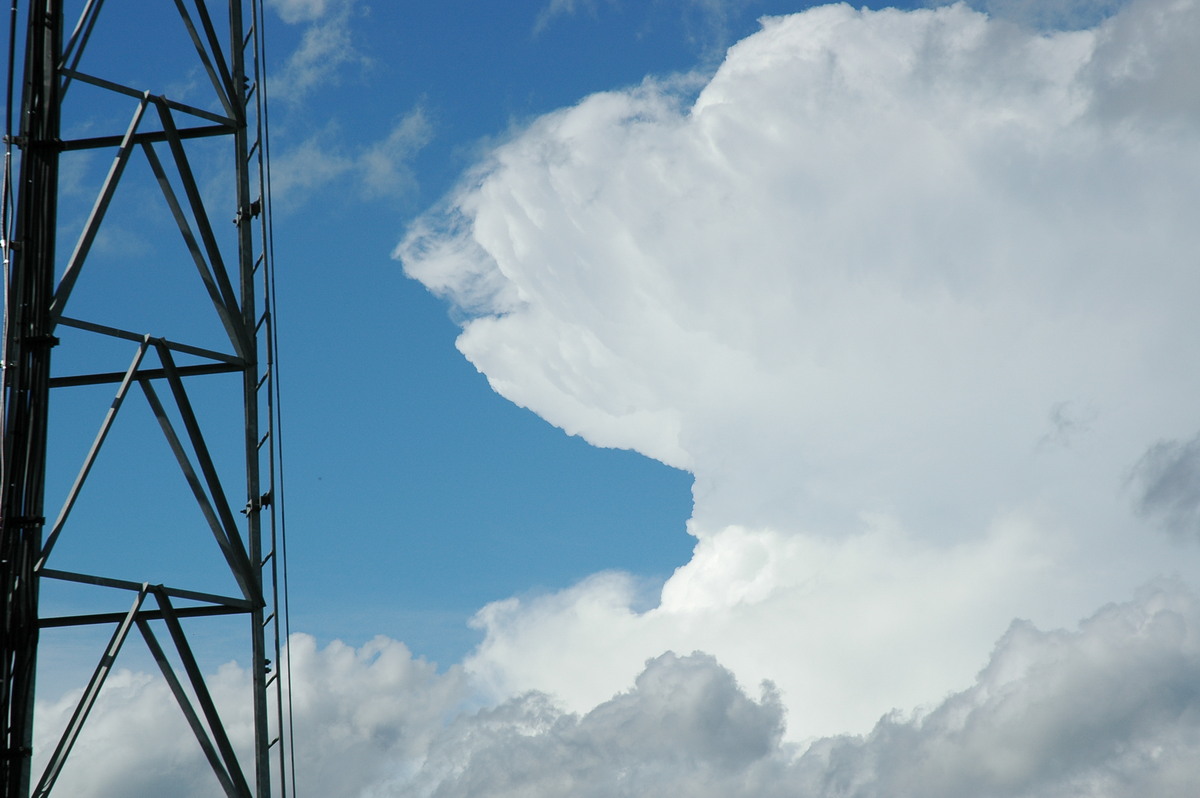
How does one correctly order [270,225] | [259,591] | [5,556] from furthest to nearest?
[270,225], [259,591], [5,556]

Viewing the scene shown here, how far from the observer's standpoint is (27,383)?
22.4 metres

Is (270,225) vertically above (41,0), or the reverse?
(41,0)

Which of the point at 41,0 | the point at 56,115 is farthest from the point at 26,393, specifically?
the point at 41,0

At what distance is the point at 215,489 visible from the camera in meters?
23.3

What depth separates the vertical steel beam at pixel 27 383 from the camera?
2155 cm

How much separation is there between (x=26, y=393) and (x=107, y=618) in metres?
3.90

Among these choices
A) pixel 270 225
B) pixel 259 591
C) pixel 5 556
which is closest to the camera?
pixel 5 556

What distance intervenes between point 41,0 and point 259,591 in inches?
423

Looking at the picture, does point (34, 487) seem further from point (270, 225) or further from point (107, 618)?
point (270, 225)

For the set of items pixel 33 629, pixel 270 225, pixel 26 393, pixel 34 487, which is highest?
pixel 270 225

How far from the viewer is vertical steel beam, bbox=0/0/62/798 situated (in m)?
→ 21.5

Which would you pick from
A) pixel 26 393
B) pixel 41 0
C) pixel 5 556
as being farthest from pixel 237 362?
pixel 41 0

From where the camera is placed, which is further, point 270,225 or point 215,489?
point 270,225

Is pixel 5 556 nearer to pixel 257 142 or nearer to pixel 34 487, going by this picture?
pixel 34 487
